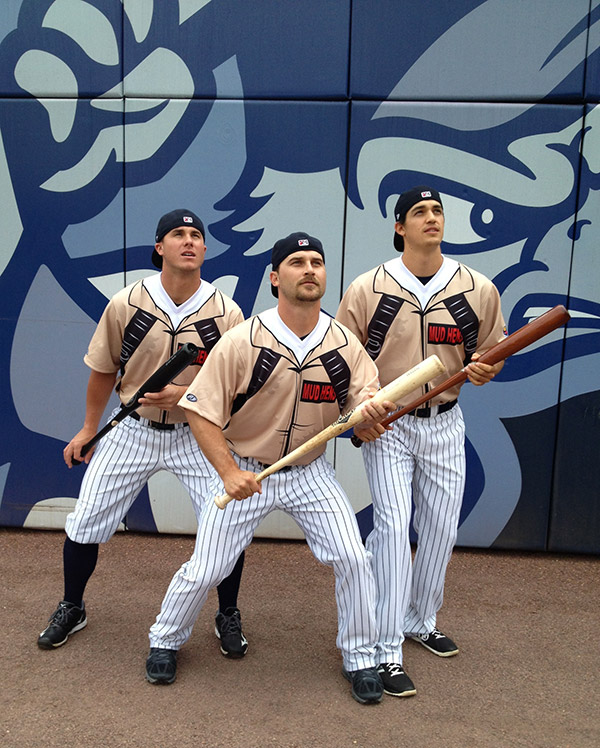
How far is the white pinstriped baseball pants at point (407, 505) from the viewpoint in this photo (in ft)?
10.3

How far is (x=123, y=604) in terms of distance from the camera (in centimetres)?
381

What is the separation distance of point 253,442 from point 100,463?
30.5 inches

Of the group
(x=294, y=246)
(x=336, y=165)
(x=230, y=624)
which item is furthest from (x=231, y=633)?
(x=336, y=165)

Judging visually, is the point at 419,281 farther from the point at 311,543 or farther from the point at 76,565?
the point at 76,565

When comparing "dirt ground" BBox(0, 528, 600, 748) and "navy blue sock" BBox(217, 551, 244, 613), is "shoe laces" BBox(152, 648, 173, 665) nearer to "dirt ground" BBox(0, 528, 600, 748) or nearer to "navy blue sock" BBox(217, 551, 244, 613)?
"dirt ground" BBox(0, 528, 600, 748)

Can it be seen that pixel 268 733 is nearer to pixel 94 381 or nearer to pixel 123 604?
pixel 123 604

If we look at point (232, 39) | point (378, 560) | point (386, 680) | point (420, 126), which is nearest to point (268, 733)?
point (386, 680)

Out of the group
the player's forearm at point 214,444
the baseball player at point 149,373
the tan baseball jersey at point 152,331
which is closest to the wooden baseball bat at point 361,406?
the player's forearm at point 214,444

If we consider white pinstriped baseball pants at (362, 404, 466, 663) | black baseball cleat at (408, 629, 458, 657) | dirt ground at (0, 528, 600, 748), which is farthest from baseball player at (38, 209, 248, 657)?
black baseball cleat at (408, 629, 458, 657)

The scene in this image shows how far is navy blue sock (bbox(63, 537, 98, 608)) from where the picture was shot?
335 cm

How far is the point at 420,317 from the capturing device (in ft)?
10.3

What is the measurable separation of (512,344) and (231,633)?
5.94 ft

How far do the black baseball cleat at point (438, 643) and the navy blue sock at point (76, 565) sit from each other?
1.56 meters

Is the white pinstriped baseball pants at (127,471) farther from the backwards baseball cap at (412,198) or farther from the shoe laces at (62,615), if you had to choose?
the backwards baseball cap at (412,198)
